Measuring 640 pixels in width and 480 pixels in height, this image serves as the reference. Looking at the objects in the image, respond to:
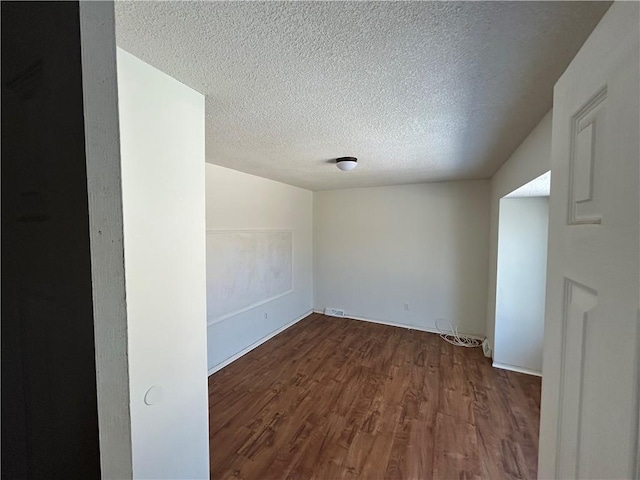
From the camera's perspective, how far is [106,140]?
383mm

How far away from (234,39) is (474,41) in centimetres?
85

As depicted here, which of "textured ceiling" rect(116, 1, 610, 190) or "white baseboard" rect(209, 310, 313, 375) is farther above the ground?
"textured ceiling" rect(116, 1, 610, 190)

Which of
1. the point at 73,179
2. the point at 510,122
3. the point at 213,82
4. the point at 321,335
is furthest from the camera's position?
→ the point at 321,335

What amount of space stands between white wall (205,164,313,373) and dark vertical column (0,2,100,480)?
2.70 meters

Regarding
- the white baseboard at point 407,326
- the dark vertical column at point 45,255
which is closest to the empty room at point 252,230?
the dark vertical column at point 45,255

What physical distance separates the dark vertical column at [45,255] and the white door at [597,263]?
0.82 m

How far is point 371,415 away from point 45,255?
8.58 feet

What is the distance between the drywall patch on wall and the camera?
120 inches

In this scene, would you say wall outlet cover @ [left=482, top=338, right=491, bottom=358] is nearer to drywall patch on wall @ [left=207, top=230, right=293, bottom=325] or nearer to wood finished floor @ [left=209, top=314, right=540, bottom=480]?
wood finished floor @ [left=209, top=314, right=540, bottom=480]

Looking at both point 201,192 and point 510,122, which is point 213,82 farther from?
point 510,122

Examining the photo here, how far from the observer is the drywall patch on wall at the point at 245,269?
3047 mm

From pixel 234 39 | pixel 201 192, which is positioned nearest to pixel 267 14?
pixel 234 39

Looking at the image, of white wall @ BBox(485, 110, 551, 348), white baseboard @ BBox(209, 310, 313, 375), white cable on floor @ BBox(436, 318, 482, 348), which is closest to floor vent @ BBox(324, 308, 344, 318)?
white baseboard @ BBox(209, 310, 313, 375)

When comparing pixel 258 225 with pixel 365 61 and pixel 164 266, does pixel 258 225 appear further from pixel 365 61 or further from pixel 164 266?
pixel 365 61
